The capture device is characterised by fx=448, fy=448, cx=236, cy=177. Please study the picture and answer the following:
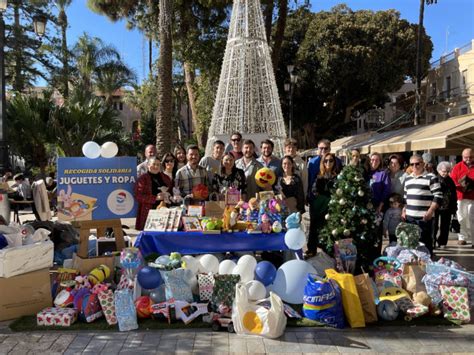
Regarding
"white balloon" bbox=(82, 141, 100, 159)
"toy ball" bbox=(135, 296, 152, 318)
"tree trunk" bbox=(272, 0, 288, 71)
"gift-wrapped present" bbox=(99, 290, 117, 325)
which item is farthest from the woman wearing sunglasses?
"tree trunk" bbox=(272, 0, 288, 71)

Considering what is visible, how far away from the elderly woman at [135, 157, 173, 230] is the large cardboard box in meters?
1.65

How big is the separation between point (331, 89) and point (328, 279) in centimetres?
2689

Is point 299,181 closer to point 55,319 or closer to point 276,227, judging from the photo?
point 276,227

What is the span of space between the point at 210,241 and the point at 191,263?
406mm

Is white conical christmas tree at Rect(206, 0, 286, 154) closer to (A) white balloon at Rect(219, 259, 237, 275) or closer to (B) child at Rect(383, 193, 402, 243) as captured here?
(B) child at Rect(383, 193, 402, 243)

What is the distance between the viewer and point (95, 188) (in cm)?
648

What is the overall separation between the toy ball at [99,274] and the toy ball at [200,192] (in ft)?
4.86

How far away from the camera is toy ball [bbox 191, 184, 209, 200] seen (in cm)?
611

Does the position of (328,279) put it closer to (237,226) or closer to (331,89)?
(237,226)

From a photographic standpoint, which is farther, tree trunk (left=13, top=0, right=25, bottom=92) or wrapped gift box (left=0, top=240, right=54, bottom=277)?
tree trunk (left=13, top=0, right=25, bottom=92)

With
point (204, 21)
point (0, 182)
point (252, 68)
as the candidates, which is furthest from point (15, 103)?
point (0, 182)

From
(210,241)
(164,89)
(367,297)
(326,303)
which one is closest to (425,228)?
(367,297)

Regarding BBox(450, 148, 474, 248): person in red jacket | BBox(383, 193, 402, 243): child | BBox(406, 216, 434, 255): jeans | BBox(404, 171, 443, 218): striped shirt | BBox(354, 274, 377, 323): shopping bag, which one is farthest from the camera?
BBox(450, 148, 474, 248): person in red jacket

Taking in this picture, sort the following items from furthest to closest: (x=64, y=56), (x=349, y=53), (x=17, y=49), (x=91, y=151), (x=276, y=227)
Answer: (x=64, y=56)
(x=349, y=53)
(x=17, y=49)
(x=91, y=151)
(x=276, y=227)
